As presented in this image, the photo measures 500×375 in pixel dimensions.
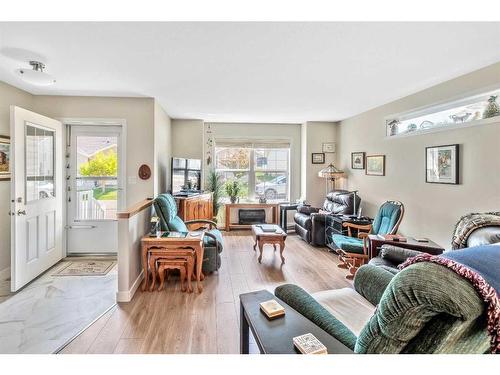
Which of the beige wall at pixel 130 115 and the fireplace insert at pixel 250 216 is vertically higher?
the beige wall at pixel 130 115

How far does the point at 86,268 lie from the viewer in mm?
3584

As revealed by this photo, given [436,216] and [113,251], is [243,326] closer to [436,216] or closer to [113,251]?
[436,216]

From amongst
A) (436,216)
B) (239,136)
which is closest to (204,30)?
(436,216)

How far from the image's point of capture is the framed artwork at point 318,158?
19.9ft

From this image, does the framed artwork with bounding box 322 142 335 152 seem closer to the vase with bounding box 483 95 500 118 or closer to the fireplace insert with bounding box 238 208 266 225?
the fireplace insert with bounding box 238 208 266 225

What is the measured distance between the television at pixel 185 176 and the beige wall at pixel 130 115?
0.82 m

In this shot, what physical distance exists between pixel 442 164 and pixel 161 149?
412cm

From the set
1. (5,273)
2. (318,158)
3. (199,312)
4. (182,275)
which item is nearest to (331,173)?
(318,158)

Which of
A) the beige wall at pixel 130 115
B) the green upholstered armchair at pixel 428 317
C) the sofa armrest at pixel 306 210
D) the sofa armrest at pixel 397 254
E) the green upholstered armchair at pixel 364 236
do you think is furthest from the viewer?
the sofa armrest at pixel 306 210

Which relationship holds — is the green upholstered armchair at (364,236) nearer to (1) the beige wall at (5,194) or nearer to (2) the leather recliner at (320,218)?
(2) the leather recliner at (320,218)

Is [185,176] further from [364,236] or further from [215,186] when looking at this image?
[364,236]

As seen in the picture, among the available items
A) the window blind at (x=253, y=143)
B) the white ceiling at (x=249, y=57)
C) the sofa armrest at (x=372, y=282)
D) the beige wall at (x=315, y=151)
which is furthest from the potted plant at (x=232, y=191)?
the sofa armrest at (x=372, y=282)

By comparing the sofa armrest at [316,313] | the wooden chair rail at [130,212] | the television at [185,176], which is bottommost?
→ the sofa armrest at [316,313]

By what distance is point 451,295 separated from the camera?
749 mm
